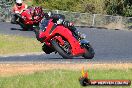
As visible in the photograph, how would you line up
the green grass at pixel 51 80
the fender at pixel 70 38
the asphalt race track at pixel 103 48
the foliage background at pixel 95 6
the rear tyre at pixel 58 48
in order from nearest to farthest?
the green grass at pixel 51 80 → the rear tyre at pixel 58 48 → the fender at pixel 70 38 → the asphalt race track at pixel 103 48 → the foliage background at pixel 95 6

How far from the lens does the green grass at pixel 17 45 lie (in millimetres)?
22047

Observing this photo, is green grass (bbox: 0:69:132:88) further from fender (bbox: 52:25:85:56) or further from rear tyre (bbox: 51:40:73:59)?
fender (bbox: 52:25:85:56)

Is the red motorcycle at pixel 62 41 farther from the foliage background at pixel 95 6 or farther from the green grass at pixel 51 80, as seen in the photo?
the foliage background at pixel 95 6

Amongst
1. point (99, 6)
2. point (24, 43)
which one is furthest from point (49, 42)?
point (99, 6)

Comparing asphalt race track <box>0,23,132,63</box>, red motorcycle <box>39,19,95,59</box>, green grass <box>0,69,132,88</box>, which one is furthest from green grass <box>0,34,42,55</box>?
green grass <box>0,69,132,88</box>

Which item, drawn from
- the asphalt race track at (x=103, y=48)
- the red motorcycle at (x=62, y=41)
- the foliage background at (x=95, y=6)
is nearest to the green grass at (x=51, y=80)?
the red motorcycle at (x=62, y=41)

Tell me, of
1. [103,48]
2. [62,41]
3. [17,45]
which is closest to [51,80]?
[62,41]

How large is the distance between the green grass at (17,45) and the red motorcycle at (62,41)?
5.72m

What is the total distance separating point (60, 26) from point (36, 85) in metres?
6.63

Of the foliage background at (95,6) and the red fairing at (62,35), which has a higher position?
the red fairing at (62,35)

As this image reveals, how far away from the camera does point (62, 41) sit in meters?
15.9

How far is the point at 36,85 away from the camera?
9.52 meters

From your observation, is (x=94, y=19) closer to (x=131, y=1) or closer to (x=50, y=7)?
(x=131, y=1)

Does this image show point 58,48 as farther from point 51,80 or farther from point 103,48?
point 103,48
